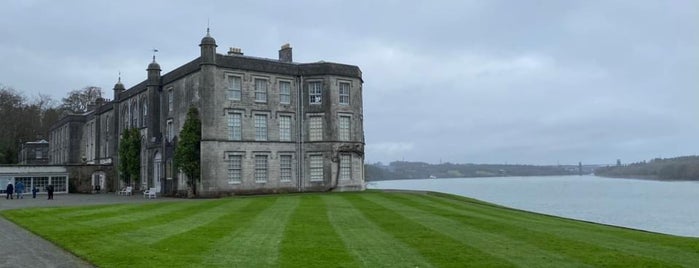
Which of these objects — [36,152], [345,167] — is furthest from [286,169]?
[36,152]

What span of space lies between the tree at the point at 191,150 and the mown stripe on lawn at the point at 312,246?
21.2m

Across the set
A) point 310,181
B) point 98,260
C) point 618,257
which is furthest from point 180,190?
Result: point 618,257

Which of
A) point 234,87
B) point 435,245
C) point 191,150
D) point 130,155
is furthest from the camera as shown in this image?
point 130,155

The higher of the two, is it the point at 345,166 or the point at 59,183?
the point at 345,166

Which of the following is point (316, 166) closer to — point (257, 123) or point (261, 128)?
point (261, 128)

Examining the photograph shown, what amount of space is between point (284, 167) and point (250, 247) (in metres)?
29.6

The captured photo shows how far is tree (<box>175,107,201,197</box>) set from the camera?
129 ft

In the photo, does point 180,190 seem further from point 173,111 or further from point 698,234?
point 698,234

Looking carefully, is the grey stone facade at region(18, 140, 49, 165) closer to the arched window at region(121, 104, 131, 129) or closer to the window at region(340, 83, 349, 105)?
the arched window at region(121, 104, 131, 129)

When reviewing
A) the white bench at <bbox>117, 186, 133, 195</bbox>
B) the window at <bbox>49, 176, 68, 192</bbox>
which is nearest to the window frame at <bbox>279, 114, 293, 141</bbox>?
the white bench at <bbox>117, 186, 133, 195</bbox>

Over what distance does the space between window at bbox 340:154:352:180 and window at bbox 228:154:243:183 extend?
7615 mm

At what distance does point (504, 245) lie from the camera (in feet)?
45.1

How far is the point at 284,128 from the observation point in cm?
4288

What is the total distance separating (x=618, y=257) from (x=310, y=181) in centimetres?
3207
